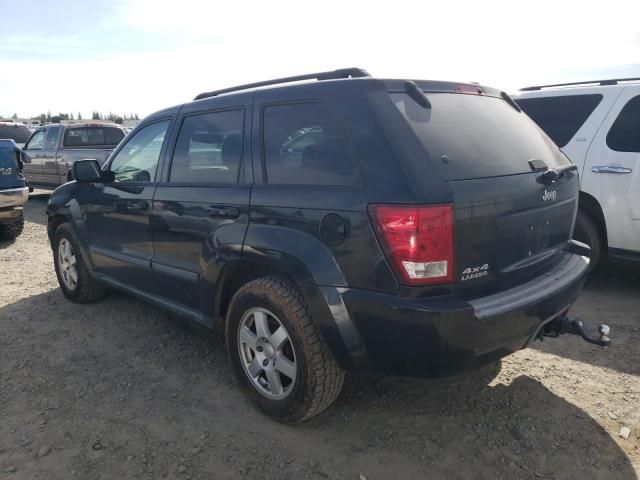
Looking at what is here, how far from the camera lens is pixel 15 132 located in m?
14.3

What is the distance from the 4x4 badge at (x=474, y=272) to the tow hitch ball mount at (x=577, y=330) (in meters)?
0.67

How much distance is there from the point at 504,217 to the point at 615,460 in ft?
4.24

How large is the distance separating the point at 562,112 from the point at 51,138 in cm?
1129

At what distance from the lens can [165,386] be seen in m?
3.33

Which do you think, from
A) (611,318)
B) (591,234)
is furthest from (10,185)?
(611,318)

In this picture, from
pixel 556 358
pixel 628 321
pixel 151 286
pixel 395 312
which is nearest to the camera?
pixel 395 312

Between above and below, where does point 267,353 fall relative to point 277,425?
above

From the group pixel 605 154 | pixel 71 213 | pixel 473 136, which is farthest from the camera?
pixel 605 154

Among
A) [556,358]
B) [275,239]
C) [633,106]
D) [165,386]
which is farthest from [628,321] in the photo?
[165,386]

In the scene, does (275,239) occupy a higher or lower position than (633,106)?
lower

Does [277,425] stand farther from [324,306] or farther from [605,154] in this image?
[605,154]

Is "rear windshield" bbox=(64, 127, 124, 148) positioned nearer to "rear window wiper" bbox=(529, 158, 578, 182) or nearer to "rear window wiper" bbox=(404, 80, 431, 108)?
"rear window wiper" bbox=(404, 80, 431, 108)

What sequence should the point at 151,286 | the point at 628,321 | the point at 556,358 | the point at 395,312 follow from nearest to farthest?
the point at 395,312 → the point at 556,358 → the point at 151,286 → the point at 628,321

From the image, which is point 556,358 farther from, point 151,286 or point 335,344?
point 151,286
